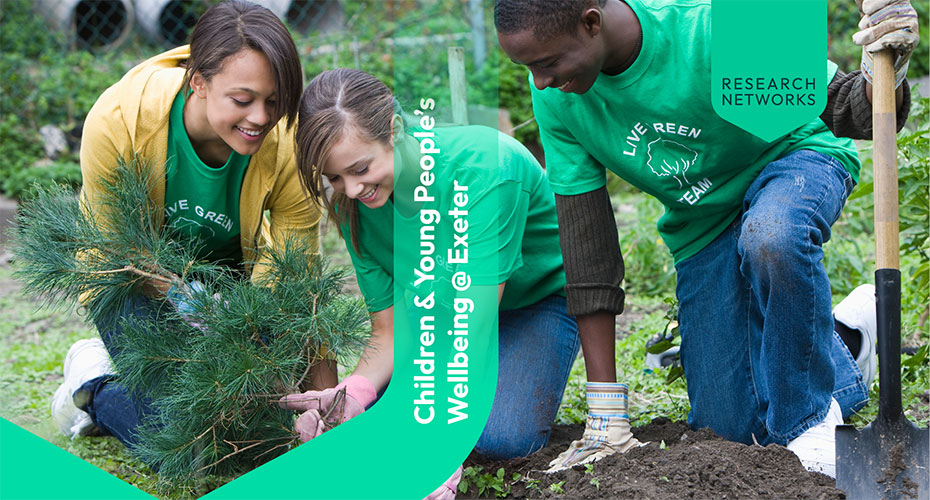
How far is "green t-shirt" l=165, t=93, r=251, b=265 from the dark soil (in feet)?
2.92

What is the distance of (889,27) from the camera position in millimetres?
1658

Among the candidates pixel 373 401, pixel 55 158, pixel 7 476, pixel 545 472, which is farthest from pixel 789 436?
pixel 55 158

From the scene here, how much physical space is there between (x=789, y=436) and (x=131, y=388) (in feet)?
4.73

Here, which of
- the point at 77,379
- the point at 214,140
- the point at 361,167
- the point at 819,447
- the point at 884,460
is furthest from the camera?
the point at 77,379

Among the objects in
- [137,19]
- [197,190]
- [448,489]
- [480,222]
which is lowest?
[448,489]

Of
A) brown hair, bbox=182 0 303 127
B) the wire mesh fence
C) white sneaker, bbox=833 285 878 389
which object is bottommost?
white sneaker, bbox=833 285 878 389

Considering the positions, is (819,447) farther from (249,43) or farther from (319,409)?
(249,43)

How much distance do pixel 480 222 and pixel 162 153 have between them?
0.77m

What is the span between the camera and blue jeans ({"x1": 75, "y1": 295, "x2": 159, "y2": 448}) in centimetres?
210

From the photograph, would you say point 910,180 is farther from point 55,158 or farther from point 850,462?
point 55,158

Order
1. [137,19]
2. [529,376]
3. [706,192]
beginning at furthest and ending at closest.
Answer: [137,19] < [529,376] < [706,192]

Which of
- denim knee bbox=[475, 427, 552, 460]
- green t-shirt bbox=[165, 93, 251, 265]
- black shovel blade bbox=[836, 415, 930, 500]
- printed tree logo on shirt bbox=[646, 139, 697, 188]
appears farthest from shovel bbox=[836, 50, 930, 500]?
green t-shirt bbox=[165, 93, 251, 265]

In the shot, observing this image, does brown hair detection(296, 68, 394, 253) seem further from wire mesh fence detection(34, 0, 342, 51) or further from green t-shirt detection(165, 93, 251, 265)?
wire mesh fence detection(34, 0, 342, 51)

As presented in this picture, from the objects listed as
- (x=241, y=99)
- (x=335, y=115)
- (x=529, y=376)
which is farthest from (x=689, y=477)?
(x=241, y=99)
